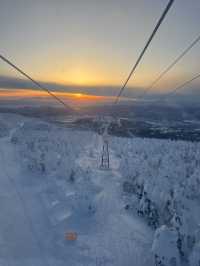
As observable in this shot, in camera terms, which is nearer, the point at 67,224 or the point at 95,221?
the point at 67,224

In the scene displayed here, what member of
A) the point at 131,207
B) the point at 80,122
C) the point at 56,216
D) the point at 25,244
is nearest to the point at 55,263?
the point at 25,244

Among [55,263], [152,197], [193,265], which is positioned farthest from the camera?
[152,197]

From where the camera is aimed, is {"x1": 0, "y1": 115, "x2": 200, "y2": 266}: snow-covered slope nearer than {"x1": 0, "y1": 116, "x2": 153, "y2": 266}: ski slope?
Yes

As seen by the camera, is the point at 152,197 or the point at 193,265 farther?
the point at 152,197

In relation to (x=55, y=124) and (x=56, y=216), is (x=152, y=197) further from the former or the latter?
(x=55, y=124)

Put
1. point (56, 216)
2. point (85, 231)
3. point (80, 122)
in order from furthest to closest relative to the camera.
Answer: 1. point (80, 122)
2. point (56, 216)
3. point (85, 231)

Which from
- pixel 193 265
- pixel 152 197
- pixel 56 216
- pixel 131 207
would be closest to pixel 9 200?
pixel 56 216

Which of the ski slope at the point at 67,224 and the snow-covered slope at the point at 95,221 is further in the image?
the ski slope at the point at 67,224

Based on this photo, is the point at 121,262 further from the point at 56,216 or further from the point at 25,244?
the point at 56,216

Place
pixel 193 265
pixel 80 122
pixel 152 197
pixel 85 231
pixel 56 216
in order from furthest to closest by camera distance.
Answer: pixel 80 122 < pixel 152 197 < pixel 56 216 < pixel 85 231 < pixel 193 265
